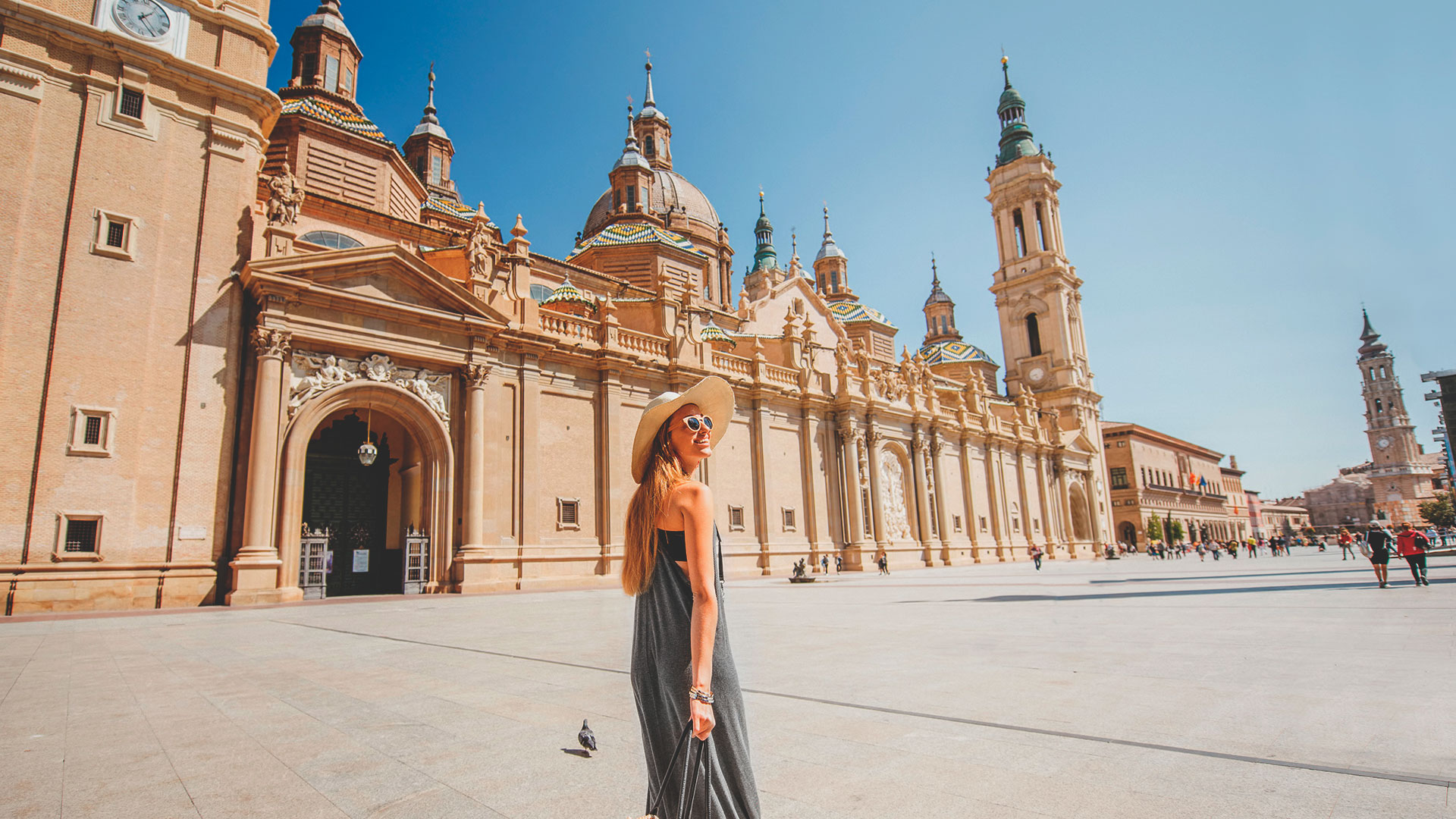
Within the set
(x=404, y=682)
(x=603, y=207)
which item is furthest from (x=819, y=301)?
(x=404, y=682)

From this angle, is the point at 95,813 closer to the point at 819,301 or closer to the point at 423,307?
the point at 423,307

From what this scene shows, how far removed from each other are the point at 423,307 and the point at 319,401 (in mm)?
4090

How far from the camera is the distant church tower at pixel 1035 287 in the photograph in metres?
66.1

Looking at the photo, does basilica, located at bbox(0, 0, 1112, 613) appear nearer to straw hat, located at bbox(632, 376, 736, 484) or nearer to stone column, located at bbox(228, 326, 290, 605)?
stone column, located at bbox(228, 326, 290, 605)

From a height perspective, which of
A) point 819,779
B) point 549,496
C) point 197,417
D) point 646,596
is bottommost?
point 819,779

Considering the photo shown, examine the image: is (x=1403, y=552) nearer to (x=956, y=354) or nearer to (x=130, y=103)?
(x=130, y=103)

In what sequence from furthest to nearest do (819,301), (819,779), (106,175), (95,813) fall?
(819,301)
(106,175)
(819,779)
(95,813)

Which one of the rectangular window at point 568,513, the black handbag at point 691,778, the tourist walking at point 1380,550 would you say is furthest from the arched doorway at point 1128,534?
the black handbag at point 691,778

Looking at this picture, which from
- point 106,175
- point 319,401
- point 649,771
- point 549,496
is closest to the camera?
point 649,771

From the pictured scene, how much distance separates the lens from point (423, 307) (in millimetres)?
22672

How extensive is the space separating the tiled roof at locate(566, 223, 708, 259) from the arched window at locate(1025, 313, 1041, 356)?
38.8 metres

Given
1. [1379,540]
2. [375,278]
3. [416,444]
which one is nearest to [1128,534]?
[1379,540]

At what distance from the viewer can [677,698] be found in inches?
113

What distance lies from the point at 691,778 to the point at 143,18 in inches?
986
